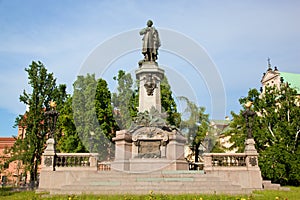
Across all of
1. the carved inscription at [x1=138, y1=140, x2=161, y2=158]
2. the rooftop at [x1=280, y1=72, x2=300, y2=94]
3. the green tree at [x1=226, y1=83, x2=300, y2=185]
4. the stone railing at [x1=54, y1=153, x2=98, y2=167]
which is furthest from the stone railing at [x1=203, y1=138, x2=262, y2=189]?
the rooftop at [x1=280, y1=72, x2=300, y2=94]

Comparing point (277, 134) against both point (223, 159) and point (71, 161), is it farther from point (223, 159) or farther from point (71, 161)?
point (71, 161)

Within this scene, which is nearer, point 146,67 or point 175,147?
point 175,147

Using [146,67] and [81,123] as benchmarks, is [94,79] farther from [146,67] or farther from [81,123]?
[146,67]

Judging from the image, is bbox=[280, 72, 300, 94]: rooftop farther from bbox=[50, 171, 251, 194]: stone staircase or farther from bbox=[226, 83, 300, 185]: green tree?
bbox=[50, 171, 251, 194]: stone staircase

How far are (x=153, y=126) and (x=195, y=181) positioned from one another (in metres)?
4.92

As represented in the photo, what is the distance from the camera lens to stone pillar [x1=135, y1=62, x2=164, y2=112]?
1909cm

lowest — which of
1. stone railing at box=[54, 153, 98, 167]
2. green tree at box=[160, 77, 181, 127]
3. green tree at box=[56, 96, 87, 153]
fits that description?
stone railing at box=[54, 153, 98, 167]

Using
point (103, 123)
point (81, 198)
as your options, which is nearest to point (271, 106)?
point (103, 123)

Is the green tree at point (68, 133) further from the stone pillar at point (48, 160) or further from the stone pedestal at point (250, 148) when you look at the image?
the stone pedestal at point (250, 148)

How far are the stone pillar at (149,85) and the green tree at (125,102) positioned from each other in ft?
48.4

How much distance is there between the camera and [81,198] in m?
10.5

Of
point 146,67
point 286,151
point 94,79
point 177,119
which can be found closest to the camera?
point 146,67

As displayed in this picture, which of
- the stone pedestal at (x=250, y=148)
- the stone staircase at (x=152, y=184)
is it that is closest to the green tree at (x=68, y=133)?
the stone staircase at (x=152, y=184)

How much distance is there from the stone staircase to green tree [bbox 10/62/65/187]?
52.2 feet
